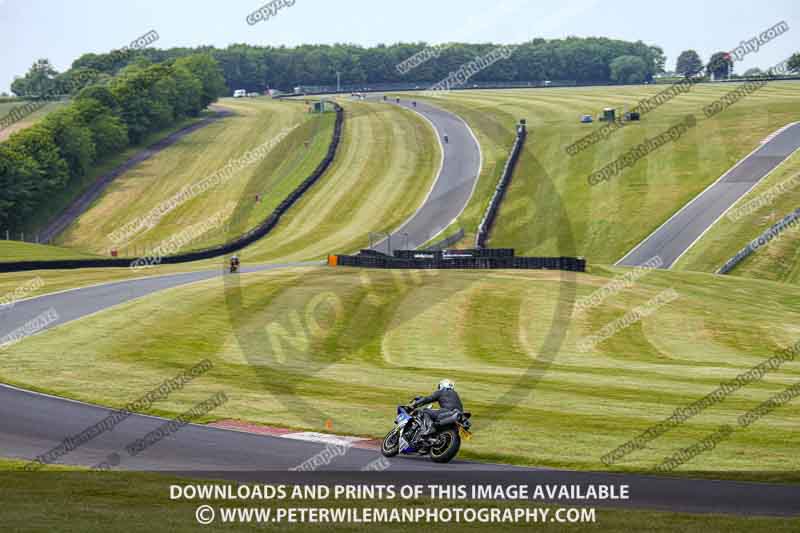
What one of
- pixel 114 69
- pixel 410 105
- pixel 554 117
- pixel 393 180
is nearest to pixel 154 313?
pixel 393 180

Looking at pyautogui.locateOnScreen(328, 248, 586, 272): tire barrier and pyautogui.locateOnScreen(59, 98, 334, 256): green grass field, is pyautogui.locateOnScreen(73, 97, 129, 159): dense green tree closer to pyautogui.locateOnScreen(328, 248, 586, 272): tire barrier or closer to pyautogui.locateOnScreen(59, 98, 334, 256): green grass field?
pyautogui.locateOnScreen(59, 98, 334, 256): green grass field

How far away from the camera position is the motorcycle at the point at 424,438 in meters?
21.6

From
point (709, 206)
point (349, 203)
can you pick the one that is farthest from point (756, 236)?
point (349, 203)

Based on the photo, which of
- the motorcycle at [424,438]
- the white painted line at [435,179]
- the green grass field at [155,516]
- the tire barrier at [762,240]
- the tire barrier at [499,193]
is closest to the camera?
the green grass field at [155,516]

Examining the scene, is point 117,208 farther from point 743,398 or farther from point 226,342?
point 743,398

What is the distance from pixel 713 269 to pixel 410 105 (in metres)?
97.0

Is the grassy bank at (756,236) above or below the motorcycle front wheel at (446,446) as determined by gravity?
below

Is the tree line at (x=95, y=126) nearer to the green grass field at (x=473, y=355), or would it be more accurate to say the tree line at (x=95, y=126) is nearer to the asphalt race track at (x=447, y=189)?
the asphalt race track at (x=447, y=189)

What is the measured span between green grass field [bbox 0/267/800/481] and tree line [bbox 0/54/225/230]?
192 ft

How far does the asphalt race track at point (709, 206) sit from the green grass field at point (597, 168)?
3.96 feet

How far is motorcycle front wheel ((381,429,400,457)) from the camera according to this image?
2212 centimetres

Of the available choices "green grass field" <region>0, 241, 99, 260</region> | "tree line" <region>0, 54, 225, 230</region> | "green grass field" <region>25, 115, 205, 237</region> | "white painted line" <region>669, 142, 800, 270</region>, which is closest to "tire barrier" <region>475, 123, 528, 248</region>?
"white painted line" <region>669, 142, 800, 270</region>

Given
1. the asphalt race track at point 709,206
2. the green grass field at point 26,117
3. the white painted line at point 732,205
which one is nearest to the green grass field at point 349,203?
the asphalt race track at point 709,206

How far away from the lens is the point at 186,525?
1595 cm
